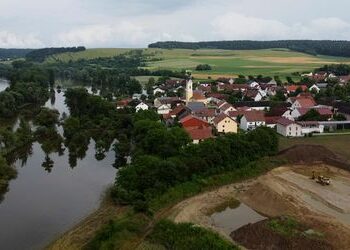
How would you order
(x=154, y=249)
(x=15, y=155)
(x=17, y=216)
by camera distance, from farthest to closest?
(x=15, y=155), (x=17, y=216), (x=154, y=249)

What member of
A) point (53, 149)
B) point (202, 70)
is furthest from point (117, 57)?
point (53, 149)

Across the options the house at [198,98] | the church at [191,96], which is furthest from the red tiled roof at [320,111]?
the house at [198,98]

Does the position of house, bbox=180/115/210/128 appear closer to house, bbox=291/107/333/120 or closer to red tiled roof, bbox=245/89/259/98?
house, bbox=291/107/333/120

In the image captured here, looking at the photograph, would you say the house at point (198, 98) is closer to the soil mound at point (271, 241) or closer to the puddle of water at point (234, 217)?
the puddle of water at point (234, 217)

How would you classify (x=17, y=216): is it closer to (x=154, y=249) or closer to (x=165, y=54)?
(x=154, y=249)

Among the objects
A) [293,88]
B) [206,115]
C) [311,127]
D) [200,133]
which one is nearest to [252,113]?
[206,115]
